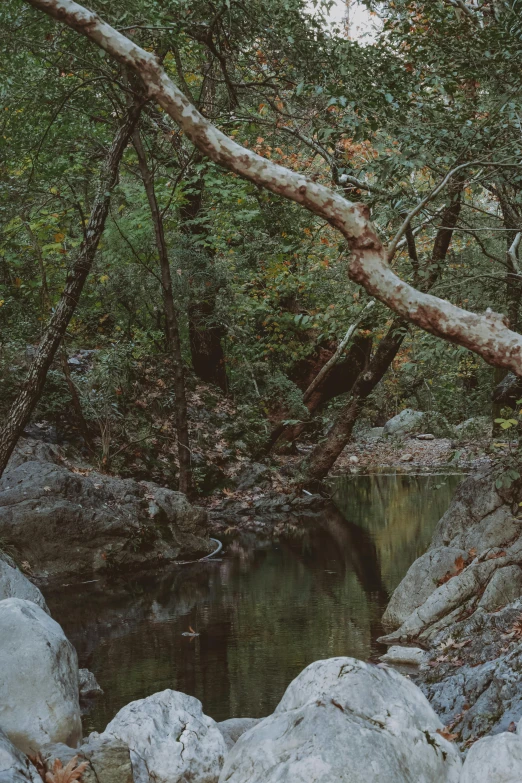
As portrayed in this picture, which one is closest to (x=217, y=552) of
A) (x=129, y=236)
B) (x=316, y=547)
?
(x=316, y=547)

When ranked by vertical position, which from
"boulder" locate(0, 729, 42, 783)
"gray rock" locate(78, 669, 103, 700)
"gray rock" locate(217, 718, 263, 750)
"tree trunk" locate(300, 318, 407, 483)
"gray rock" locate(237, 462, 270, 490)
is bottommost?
"gray rock" locate(78, 669, 103, 700)

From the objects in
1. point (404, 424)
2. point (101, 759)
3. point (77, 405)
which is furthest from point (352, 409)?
point (404, 424)

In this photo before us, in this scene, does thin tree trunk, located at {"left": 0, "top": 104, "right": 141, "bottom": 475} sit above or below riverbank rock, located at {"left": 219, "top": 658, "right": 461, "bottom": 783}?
above

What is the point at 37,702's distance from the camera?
4508 millimetres

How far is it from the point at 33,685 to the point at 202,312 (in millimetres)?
14871

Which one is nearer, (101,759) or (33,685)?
(101,759)

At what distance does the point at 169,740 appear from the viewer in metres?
4.57

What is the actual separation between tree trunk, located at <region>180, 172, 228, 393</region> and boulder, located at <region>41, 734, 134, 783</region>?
13527 millimetres

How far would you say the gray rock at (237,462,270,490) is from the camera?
16.6 meters

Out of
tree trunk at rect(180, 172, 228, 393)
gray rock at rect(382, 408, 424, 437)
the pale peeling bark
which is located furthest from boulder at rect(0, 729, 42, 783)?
gray rock at rect(382, 408, 424, 437)

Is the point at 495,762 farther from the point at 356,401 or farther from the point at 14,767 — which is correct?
the point at 356,401

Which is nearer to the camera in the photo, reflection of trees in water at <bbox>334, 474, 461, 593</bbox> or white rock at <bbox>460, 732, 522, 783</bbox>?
white rock at <bbox>460, 732, 522, 783</bbox>

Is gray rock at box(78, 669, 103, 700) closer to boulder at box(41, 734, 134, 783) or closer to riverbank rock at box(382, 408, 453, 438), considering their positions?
boulder at box(41, 734, 134, 783)

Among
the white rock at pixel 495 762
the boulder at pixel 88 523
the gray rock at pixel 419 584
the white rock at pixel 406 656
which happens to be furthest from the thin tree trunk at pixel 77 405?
the white rock at pixel 495 762
